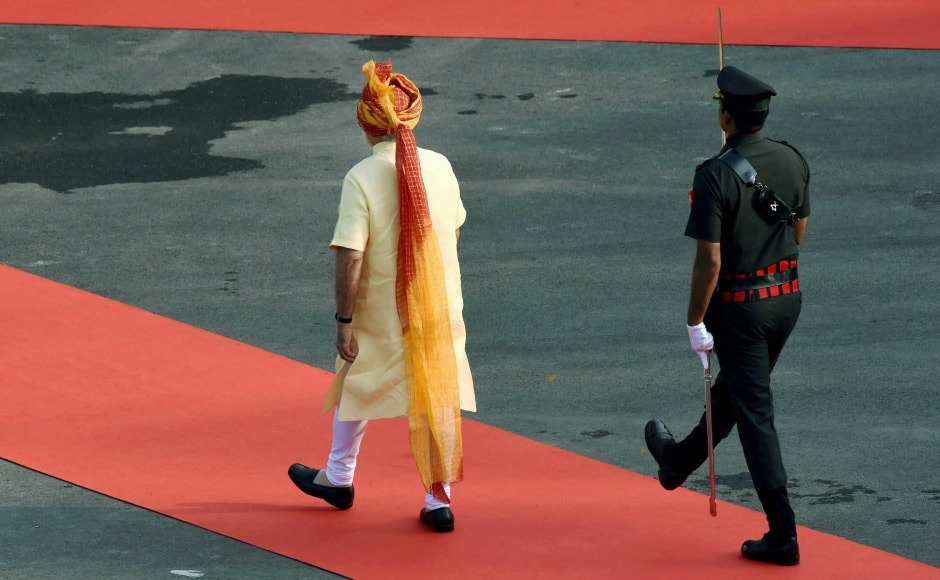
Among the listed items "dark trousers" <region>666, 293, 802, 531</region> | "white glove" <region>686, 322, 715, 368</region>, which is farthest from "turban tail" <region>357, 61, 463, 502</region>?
"dark trousers" <region>666, 293, 802, 531</region>

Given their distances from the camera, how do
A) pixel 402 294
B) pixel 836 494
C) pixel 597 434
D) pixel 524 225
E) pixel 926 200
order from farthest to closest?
pixel 926 200 → pixel 524 225 → pixel 597 434 → pixel 836 494 → pixel 402 294

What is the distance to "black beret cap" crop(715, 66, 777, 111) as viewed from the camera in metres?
5.82

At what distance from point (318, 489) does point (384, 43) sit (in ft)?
27.8

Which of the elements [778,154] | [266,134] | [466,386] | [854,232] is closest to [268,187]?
[266,134]

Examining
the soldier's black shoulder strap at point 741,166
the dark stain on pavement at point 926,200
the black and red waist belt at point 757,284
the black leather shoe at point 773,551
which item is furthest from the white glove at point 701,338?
the dark stain on pavement at point 926,200

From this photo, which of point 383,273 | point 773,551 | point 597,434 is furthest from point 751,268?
point 597,434

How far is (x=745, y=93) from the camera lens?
5.81 m

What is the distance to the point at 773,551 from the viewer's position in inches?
235

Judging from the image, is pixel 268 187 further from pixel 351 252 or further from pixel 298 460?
pixel 351 252

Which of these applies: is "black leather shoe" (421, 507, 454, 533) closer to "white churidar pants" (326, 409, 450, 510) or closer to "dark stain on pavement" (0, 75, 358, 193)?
"white churidar pants" (326, 409, 450, 510)

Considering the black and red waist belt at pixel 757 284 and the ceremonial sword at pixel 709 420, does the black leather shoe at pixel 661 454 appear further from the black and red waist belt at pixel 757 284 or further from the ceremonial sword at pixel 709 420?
the black and red waist belt at pixel 757 284

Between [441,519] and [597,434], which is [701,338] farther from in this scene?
[597,434]

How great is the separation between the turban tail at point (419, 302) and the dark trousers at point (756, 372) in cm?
113

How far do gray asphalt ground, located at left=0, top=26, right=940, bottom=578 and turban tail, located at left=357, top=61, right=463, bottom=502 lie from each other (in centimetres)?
74
